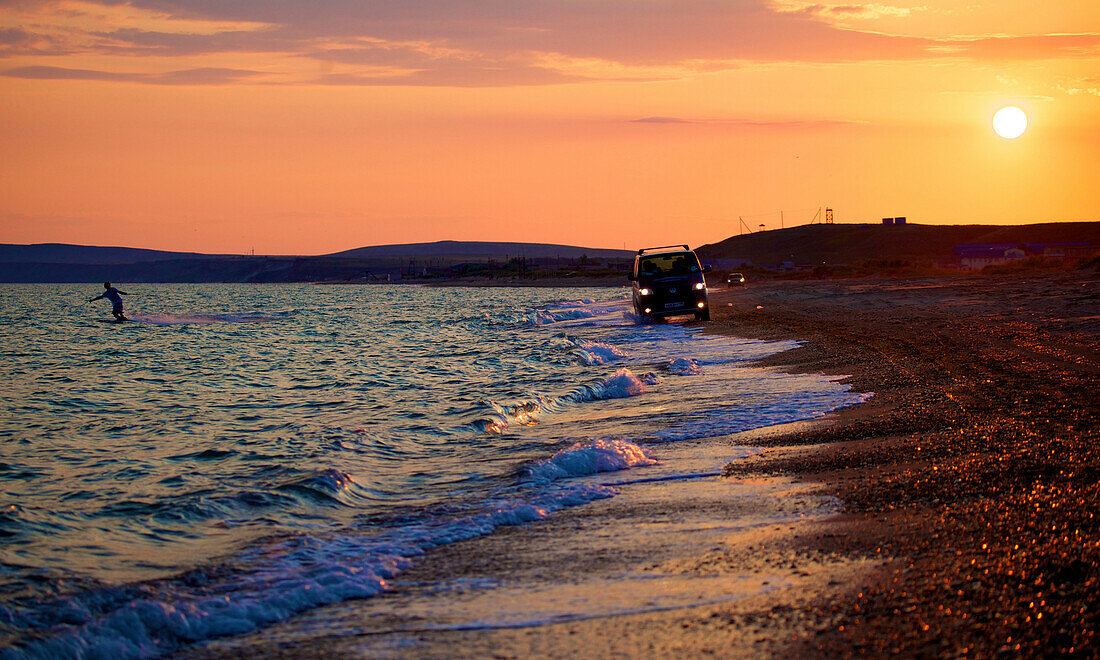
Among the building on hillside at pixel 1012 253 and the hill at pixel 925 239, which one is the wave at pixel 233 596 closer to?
the building on hillside at pixel 1012 253

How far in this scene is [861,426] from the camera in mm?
7895

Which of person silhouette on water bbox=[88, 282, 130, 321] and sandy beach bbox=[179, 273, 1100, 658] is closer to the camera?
sandy beach bbox=[179, 273, 1100, 658]

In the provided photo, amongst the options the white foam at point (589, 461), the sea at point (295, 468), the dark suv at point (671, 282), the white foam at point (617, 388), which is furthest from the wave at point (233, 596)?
the dark suv at point (671, 282)

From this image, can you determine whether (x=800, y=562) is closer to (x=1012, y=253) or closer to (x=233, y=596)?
(x=233, y=596)

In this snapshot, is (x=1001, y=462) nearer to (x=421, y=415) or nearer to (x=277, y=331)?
(x=421, y=415)

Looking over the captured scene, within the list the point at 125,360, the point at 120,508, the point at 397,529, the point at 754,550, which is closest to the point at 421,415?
the point at 120,508

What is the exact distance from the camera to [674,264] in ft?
85.7

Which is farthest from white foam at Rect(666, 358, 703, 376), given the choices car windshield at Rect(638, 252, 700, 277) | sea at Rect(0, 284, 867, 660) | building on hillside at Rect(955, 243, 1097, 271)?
building on hillside at Rect(955, 243, 1097, 271)

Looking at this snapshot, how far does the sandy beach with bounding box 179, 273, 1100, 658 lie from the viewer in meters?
3.38

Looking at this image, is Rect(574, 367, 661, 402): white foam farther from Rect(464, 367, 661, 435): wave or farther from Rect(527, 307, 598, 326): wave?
Rect(527, 307, 598, 326): wave

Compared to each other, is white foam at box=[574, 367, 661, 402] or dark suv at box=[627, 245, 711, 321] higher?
dark suv at box=[627, 245, 711, 321]

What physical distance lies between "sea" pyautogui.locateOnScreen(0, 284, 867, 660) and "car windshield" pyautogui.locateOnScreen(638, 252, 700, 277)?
224 inches

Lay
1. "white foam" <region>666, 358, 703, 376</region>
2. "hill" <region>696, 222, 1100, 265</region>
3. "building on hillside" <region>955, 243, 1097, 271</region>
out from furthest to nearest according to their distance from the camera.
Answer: "hill" <region>696, 222, 1100, 265</region> < "building on hillside" <region>955, 243, 1097, 271</region> < "white foam" <region>666, 358, 703, 376</region>

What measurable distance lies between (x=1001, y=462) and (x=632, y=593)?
3.13m
